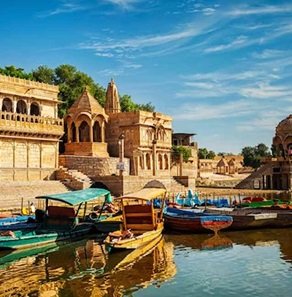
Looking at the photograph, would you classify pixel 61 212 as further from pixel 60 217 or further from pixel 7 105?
pixel 7 105

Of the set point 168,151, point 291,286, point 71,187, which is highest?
point 168,151

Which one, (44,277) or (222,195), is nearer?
(44,277)

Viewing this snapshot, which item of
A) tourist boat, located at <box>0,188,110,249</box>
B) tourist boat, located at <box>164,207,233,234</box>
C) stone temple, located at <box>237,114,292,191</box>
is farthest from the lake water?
stone temple, located at <box>237,114,292,191</box>

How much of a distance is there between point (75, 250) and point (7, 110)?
25.7 m

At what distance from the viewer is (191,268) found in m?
18.4

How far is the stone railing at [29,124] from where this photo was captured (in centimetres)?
4032

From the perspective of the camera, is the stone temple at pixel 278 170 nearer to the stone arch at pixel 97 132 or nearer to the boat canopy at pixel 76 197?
the stone arch at pixel 97 132

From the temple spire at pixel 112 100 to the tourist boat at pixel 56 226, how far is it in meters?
30.8

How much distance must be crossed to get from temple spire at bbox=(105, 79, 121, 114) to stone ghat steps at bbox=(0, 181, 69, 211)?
64.5 ft

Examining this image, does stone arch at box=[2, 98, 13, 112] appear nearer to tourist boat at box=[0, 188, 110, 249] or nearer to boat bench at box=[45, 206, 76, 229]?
tourist boat at box=[0, 188, 110, 249]

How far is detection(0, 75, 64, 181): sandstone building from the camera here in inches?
1590

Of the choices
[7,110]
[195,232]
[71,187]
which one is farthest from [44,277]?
[7,110]

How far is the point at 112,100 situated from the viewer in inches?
2303

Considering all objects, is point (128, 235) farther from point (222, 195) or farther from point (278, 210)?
point (222, 195)
